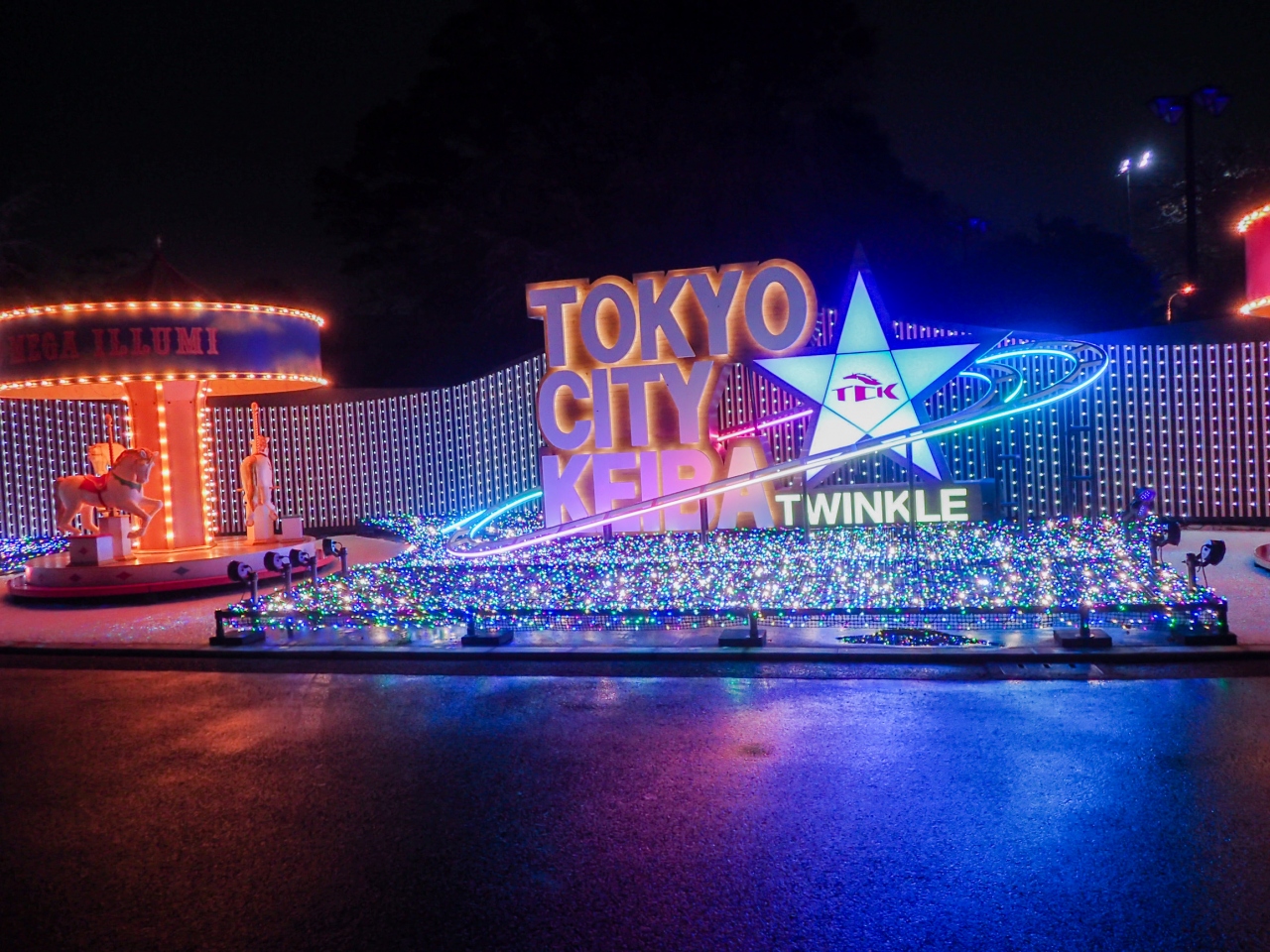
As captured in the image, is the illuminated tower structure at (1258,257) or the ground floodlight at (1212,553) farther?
the illuminated tower structure at (1258,257)

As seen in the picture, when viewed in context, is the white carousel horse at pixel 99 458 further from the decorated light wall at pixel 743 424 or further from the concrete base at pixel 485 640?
the concrete base at pixel 485 640

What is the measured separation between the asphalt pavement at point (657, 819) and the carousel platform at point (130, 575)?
603cm

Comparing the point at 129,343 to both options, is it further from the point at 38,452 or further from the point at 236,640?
the point at 38,452

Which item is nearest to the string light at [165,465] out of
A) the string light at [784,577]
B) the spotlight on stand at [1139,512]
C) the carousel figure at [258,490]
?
the carousel figure at [258,490]

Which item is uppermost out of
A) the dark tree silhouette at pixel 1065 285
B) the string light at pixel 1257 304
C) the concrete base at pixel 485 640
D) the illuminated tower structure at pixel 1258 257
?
the dark tree silhouette at pixel 1065 285

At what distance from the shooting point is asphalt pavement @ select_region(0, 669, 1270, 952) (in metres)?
4.21

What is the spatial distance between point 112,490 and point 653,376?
8027 millimetres

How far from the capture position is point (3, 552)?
18.1 meters

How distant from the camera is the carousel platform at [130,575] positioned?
13.8 meters

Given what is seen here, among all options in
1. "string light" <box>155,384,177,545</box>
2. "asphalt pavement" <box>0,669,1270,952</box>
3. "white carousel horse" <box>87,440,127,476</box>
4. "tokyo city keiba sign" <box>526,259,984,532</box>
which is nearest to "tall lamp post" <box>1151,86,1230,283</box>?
"tokyo city keiba sign" <box>526,259,984,532</box>

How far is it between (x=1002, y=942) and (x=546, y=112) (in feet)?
104

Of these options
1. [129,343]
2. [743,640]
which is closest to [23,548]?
[129,343]

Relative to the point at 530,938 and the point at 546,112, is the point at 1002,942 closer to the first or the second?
the point at 530,938

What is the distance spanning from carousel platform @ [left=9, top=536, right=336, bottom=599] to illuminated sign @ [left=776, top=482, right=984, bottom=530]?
6.86 m
